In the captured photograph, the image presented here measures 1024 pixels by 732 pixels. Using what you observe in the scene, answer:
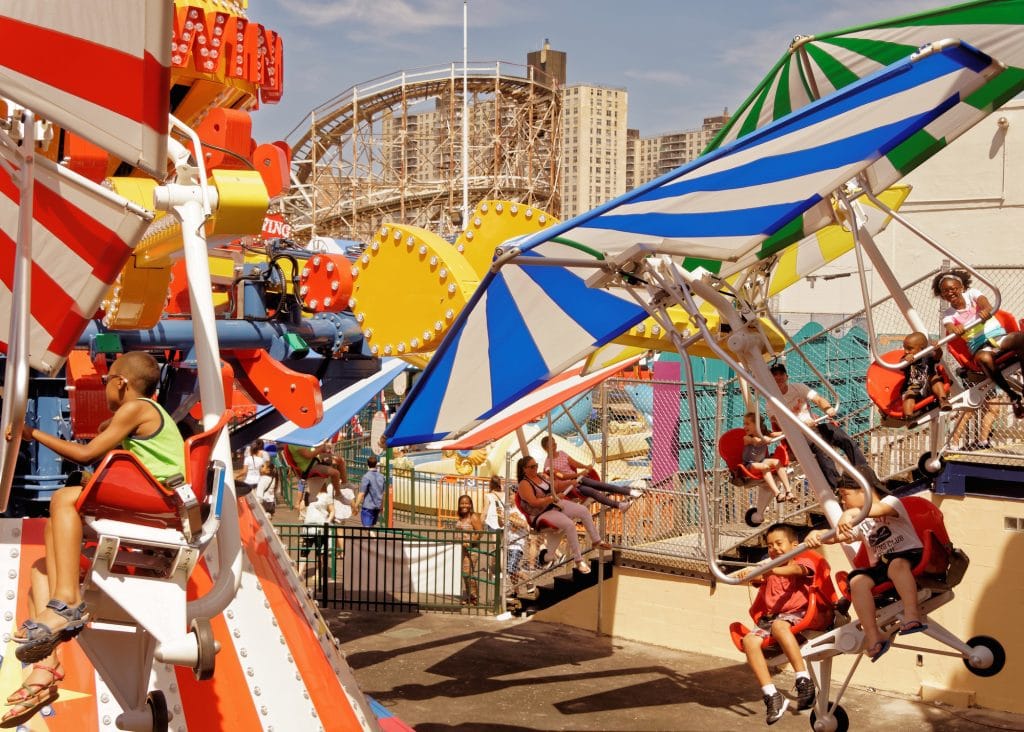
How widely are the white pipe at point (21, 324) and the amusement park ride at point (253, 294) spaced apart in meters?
0.01

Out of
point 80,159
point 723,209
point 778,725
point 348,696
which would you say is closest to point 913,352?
point 723,209

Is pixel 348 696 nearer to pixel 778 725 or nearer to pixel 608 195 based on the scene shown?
pixel 778 725

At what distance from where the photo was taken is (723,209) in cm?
720

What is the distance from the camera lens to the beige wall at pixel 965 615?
11.3m

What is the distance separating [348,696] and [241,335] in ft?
12.0

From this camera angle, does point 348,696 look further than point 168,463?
Yes

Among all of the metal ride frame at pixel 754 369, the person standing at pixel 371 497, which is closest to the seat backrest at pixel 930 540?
the metal ride frame at pixel 754 369

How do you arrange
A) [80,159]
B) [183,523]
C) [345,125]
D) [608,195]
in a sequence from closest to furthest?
[183,523] < [80,159] < [345,125] < [608,195]

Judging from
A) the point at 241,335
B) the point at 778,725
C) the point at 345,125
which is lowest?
the point at 778,725

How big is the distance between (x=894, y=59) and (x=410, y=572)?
874cm

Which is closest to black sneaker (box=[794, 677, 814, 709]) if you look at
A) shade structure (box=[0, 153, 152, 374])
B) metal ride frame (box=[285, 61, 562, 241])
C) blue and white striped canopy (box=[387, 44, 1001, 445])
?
blue and white striped canopy (box=[387, 44, 1001, 445])

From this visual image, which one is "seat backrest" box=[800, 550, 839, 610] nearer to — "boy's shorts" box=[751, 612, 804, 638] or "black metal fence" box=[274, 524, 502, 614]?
"boy's shorts" box=[751, 612, 804, 638]

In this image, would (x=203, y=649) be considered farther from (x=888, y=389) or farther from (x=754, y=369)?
(x=888, y=389)

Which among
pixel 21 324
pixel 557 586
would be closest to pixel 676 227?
pixel 21 324
